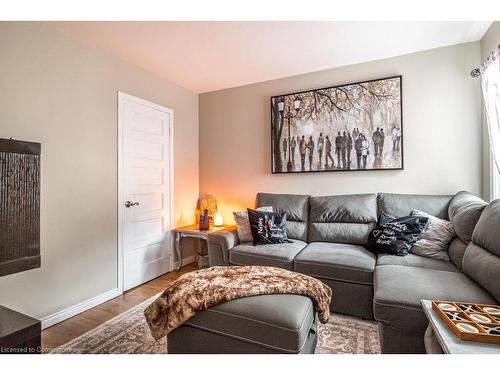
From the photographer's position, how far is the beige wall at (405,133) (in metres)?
2.51

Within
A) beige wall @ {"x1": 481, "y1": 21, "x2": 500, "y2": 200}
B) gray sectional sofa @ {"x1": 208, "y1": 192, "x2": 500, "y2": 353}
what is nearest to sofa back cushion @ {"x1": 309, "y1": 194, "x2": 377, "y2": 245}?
gray sectional sofa @ {"x1": 208, "y1": 192, "x2": 500, "y2": 353}

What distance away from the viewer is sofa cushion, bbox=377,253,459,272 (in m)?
1.93

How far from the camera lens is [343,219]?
271cm

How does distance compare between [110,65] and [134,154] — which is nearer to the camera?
[110,65]

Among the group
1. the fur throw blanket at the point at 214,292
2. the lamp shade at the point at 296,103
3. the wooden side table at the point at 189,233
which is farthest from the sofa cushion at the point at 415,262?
the lamp shade at the point at 296,103

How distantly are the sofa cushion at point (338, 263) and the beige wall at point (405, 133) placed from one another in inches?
36.0

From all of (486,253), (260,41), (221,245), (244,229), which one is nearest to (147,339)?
(221,245)

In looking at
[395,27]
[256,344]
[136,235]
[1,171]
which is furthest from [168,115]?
[256,344]

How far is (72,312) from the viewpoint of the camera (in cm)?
220

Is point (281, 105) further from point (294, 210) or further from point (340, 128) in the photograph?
point (294, 210)

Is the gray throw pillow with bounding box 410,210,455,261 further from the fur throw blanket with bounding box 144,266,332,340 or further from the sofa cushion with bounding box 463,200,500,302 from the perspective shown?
the fur throw blanket with bounding box 144,266,332,340

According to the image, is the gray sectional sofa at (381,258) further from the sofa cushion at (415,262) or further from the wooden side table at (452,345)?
the wooden side table at (452,345)
